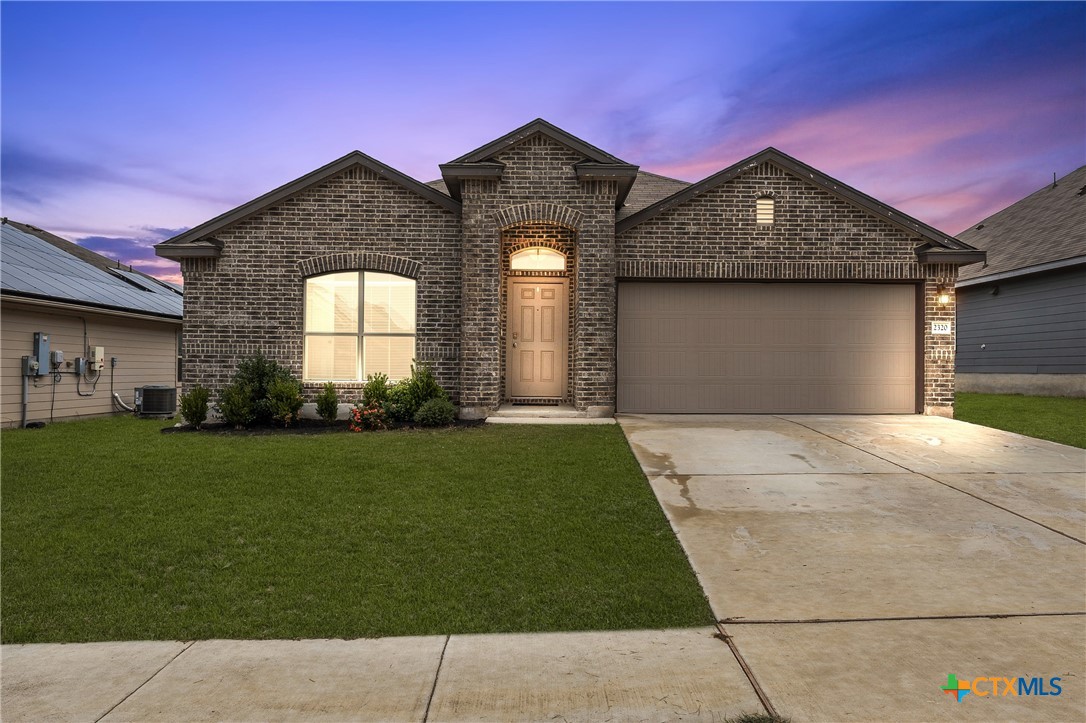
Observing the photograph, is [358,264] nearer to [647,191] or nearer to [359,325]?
[359,325]

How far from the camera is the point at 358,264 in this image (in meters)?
11.0

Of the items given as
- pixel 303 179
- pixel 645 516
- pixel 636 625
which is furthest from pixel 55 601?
pixel 303 179

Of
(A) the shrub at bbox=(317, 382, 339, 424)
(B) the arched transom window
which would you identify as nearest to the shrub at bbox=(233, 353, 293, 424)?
(A) the shrub at bbox=(317, 382, 339, 424)

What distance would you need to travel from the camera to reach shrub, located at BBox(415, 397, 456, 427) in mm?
9977

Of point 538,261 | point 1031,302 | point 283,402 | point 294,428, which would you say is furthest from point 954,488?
point 1031,302

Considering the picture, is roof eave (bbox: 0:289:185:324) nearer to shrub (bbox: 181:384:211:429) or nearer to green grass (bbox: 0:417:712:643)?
shrub (bbox: 181:384:211:429)

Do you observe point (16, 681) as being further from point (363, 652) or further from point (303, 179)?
point (303, 179)

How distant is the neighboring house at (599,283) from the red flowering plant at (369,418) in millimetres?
1047

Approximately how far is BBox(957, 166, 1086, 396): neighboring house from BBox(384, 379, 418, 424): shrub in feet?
54.6

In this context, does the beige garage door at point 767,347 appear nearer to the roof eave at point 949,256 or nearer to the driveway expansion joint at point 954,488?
the roof eave at point 949,256

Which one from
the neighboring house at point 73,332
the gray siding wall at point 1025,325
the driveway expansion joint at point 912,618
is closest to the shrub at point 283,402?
the neighboring house at point 73,332

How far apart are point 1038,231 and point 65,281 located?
26571mm

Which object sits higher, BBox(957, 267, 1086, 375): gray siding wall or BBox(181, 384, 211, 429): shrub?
BBox(957, 267, 1086, 375): gray siding wall

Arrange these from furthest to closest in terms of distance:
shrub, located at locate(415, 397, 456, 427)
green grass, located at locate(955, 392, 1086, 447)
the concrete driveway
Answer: shrub, located at locate(415, 397, 456, 427) < green grass, located at locate(955, 392, 1086, 447) < the concrete driveway
